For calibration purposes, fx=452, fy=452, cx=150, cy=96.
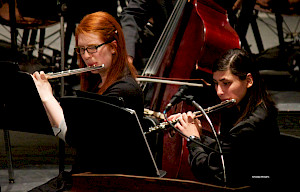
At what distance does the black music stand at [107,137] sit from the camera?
141cm

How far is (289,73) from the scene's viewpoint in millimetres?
4250

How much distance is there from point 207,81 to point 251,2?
3.93ft

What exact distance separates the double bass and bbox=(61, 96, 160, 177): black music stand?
798 millimetres

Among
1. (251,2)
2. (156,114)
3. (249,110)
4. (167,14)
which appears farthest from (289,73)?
(249,110)

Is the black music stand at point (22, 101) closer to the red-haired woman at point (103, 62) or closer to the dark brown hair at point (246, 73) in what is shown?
the red-haired woman at point (103, 62)

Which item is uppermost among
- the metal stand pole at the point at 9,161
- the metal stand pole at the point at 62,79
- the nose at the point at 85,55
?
the nose at the point at 85,55

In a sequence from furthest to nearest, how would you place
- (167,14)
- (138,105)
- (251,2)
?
(251,2) → (167,14) → (138,105)

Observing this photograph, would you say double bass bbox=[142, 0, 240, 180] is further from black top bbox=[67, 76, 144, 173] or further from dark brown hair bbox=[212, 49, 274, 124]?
black top bbox=[67, 76, 144, 173]

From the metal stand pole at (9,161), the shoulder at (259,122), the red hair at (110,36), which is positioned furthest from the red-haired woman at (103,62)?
the metal stand pole at (9,161)

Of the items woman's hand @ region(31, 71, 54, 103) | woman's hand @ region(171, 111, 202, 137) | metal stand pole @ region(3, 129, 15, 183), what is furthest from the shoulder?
metal stand pole @ region(3, 129, 15, 183)

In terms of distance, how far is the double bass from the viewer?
2.28 meters

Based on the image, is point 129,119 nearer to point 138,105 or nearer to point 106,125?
point 106,125

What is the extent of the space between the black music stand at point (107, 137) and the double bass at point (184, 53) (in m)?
0.80

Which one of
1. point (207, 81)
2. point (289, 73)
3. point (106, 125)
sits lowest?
point (289, 73)
